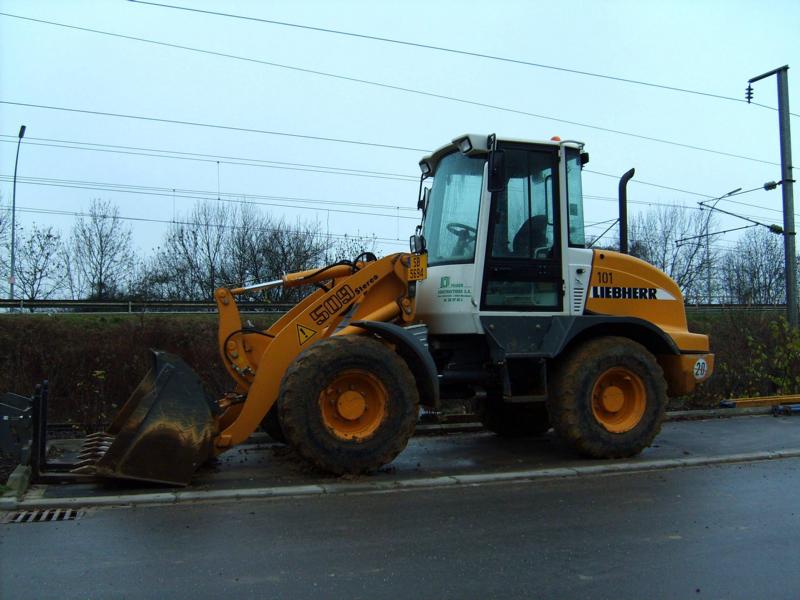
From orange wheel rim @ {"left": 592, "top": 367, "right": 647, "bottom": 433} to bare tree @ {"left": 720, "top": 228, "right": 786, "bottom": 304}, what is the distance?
31759 mm

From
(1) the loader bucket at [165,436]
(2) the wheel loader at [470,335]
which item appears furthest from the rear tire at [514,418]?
(1) the loader bucket at [165,436]

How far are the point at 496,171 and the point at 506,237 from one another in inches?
31.7

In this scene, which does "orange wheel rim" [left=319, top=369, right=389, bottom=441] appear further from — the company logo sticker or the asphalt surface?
the company logo sticker

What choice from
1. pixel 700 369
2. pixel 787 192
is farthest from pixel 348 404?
pixel 787 192

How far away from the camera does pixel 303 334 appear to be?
689cm

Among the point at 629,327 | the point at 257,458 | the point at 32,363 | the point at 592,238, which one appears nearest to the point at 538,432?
the point at 629,327

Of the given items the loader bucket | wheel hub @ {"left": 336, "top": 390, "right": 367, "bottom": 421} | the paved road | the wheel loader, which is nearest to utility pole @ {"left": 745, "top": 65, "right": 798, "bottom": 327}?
the wheel loader

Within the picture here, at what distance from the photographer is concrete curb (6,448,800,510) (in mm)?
5551

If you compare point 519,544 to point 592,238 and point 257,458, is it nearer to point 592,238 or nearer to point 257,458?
point 257,458

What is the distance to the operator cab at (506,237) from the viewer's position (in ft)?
23.8

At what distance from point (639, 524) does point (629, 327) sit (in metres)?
3.14

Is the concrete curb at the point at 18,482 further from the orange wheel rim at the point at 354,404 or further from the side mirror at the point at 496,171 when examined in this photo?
the side mirror at the point at 496,171

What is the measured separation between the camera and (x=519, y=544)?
480cm

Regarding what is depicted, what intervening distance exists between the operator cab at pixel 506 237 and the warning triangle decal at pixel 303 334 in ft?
4.80
